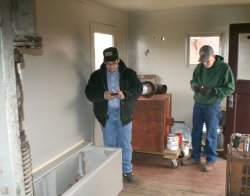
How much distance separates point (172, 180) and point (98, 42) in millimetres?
1896

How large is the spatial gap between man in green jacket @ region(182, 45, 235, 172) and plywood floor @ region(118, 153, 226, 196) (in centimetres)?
18

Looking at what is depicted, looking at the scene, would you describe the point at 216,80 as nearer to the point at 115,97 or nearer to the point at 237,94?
the point at 237,94

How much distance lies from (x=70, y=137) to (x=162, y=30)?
2.25 metres

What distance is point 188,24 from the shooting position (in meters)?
4.22

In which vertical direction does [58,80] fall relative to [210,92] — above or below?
above

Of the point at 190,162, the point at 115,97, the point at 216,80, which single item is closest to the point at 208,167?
the point at 190,162

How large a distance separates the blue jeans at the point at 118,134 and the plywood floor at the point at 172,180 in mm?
263

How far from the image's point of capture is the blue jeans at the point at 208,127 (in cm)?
330

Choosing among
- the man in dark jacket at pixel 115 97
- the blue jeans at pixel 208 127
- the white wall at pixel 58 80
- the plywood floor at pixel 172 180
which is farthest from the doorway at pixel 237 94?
the white wall at pixel 58 80

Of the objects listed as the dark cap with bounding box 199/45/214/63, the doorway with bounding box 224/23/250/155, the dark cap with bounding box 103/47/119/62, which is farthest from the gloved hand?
the dark cap with bounding box 103/47/119/62

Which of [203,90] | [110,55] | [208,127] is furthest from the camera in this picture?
[208,127]

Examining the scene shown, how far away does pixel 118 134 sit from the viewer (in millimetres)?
3127

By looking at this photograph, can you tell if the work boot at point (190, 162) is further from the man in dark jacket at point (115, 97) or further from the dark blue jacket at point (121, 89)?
the dark blue jacket at point (121, 89)

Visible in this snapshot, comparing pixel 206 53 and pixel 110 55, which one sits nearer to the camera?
pixel 110 55
